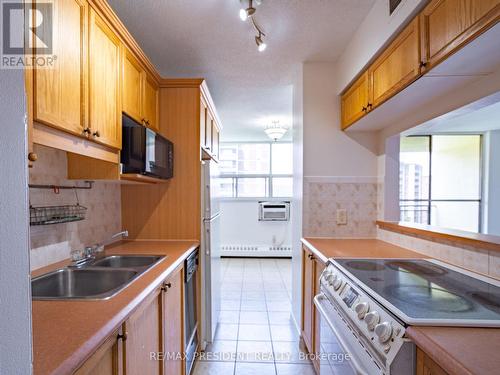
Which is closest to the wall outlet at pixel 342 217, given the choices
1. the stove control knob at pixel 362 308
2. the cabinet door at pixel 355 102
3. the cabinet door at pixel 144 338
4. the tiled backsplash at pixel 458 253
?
the tiled backsplash at pixel 458 253

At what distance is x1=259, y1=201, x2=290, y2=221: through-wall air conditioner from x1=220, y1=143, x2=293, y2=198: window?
0.30 metres

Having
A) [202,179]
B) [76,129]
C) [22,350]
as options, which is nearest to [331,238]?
[202,179]

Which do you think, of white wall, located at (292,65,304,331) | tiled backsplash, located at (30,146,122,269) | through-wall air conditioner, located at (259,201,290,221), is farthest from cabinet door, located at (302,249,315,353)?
through-wall air conditioner, located at (259,201,290,221)

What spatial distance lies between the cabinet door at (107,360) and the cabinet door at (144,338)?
5 centimetres

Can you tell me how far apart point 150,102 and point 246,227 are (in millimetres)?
3653

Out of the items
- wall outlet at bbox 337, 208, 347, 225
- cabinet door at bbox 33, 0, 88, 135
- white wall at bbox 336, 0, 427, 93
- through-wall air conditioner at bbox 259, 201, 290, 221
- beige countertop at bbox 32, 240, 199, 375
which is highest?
white wall at bbox 336, 0, 427, 93

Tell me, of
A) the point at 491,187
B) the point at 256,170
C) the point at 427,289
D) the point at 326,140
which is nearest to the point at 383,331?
the point at 427,289

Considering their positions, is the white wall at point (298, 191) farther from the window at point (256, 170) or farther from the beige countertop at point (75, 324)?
the window at point (256, 170)

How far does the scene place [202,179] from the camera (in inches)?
90.1

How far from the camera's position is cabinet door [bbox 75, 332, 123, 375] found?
759 millimetres

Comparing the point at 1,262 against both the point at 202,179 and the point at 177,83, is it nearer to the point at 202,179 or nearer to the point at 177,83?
the point at 202,179

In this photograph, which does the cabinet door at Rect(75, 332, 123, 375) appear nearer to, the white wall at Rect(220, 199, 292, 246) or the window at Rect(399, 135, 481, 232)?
the window at Rect(399, 135, 481, 232)

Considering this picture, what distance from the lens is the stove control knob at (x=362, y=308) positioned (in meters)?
1.08

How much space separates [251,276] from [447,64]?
12.2ft
